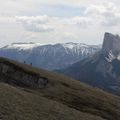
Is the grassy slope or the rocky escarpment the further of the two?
the rocky escarpment

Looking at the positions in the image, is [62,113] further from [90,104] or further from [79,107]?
[90,104]

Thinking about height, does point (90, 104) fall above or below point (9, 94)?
below

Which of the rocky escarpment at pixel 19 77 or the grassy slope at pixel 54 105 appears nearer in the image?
the grassy slope at pixel 54 105

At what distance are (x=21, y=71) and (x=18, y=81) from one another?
3.89 meters

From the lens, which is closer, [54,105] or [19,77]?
[54,105]

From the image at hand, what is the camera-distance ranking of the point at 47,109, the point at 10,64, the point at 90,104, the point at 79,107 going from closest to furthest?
the point at 47,109, the point at 79,107, the point at 90,104, the point at 10,64

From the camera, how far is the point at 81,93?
82750mm

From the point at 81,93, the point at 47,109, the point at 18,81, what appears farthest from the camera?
the point at 18,81

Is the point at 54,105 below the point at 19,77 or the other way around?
below

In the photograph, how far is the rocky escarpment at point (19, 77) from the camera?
8806cm

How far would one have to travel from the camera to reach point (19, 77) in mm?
90750

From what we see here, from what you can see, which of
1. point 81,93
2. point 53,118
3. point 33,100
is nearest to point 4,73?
point 81,93

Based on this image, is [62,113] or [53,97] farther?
[53,97]

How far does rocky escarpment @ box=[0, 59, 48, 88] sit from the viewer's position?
8806cm
